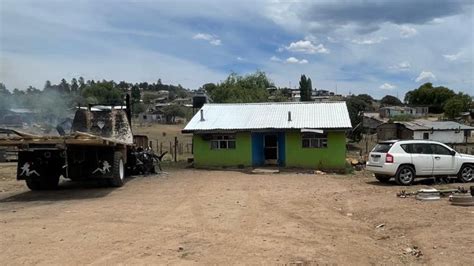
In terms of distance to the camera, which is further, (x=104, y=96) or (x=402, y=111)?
(x=402, y=111)

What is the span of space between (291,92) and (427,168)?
258ft

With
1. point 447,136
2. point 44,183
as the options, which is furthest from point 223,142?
point 447,136

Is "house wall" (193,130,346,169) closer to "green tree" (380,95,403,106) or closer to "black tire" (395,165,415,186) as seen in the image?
"black tire" (395,165,415,186)

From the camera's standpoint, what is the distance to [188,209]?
37.4 feet

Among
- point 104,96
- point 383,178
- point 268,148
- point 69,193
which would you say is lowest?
point 69,193

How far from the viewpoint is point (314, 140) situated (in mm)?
24703

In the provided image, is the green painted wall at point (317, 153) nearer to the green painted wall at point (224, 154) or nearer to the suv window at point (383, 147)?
the green painted wall at point (224, 154)

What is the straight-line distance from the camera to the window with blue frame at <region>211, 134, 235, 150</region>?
25.5 metres

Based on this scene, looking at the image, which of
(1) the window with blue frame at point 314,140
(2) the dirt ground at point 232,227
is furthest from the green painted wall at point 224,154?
(2) the dirt ground at point 232,227

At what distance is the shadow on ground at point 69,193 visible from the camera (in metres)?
13.9

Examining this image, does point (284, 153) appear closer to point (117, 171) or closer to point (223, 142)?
point (223, 142)

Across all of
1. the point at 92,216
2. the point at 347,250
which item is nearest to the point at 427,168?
the point at 347,250

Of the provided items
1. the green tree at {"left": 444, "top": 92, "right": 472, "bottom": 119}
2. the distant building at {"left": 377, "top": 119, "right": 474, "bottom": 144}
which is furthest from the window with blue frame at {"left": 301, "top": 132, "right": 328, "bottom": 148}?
the green tree at {"left": 444, "top": 92, "right": 472, "bottom": 119}

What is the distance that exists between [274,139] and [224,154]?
2789 millimetres
